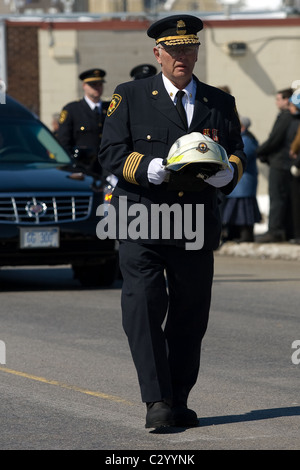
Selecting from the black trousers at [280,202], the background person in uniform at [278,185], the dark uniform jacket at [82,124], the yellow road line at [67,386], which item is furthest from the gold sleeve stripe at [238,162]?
the black trousers at [280,202]

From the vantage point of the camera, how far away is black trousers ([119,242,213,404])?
6156 millimetres

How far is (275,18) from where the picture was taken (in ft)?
88.0

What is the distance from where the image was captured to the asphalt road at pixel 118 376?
6.06m

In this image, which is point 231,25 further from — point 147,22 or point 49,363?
point 49,363

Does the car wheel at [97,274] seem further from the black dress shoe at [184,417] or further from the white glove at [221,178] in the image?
the white glove at [221,178]

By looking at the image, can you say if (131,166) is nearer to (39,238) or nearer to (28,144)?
(39,238)

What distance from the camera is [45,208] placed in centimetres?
1197

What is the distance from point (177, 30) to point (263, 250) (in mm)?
10259

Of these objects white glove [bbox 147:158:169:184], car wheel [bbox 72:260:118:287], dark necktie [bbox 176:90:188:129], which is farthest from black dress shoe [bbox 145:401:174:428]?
car wheel [bbox 72:260:118:287]

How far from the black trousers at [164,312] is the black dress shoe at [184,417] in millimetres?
40

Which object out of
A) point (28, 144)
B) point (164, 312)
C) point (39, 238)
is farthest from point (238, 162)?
point (28, 144)

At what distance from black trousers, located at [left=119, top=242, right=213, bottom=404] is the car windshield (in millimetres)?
6629

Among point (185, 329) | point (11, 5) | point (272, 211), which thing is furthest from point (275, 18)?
point (185, 329)

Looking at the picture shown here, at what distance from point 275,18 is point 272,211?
1039cm
